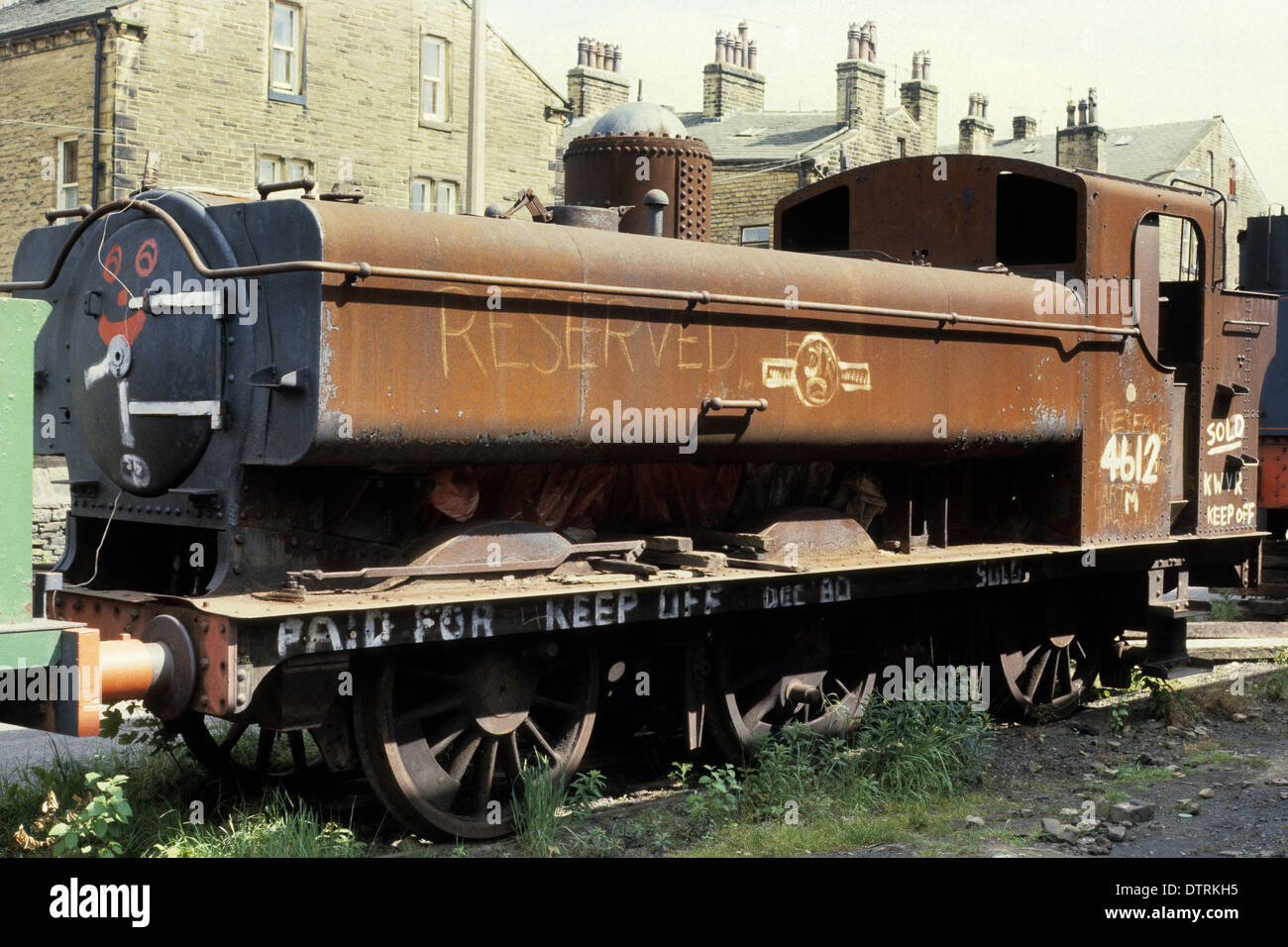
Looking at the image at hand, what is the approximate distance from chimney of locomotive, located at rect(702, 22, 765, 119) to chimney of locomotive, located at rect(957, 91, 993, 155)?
256 inches

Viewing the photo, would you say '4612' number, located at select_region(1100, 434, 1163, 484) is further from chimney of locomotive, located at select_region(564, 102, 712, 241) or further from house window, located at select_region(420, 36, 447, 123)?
house window, located at select_region(420, 36, 447, 123)

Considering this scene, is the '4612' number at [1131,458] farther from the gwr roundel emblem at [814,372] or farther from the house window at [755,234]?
the house window at [755,234]

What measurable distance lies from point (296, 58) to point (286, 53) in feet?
0.61

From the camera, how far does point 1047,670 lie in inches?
351

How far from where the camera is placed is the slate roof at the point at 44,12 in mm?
20688

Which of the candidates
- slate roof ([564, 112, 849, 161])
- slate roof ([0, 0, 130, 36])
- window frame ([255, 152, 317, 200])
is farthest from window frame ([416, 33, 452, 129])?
slate roof ([0, 0, 130, 36])

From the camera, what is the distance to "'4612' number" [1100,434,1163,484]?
27.2ft

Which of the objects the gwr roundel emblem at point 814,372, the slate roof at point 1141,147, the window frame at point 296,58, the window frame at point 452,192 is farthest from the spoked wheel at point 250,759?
the slate roof at point 1141,147

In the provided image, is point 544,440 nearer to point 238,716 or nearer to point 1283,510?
point 238,716

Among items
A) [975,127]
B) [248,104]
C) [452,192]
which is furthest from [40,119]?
[975,127]

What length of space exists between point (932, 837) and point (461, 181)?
68.5ft

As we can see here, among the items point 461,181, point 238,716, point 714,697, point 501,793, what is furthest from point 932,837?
point 461,181

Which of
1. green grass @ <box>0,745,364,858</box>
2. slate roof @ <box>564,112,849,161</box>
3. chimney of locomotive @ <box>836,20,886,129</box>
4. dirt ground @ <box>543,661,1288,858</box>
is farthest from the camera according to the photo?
chimney of locomotive @ <box>836,20,886,129</box>

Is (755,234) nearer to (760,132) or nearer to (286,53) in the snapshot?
(760,132)
